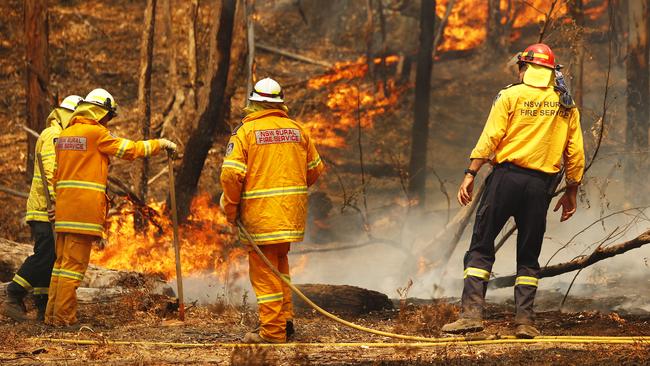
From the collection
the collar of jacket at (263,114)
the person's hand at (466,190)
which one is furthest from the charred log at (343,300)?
the collar of jacket at (263,114)

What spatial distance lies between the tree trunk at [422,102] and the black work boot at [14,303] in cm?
1216

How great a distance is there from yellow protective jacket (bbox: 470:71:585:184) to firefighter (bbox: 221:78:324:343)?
138cm

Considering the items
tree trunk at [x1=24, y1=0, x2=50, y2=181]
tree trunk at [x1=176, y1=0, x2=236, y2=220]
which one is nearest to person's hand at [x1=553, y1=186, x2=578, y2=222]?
tree trunk at [x1=176, y1=0, x2=236, y2=220]

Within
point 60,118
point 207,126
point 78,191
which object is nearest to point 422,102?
point 207,126

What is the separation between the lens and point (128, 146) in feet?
25.8

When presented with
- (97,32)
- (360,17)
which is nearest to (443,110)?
(360,17)

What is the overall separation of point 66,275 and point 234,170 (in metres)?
2.27

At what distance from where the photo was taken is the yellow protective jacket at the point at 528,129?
21.9 feet

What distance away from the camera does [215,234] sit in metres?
14.2

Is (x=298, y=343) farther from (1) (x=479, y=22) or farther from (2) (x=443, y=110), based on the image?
(1) (x=479, y=22)

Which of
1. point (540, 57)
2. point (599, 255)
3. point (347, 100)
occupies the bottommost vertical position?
point (599, 255)

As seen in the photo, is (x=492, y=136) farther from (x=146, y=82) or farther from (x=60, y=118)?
(x=146, y=82)

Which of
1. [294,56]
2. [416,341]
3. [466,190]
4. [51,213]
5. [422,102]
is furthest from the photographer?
[294,56]

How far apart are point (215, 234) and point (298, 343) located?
25.5 feet
